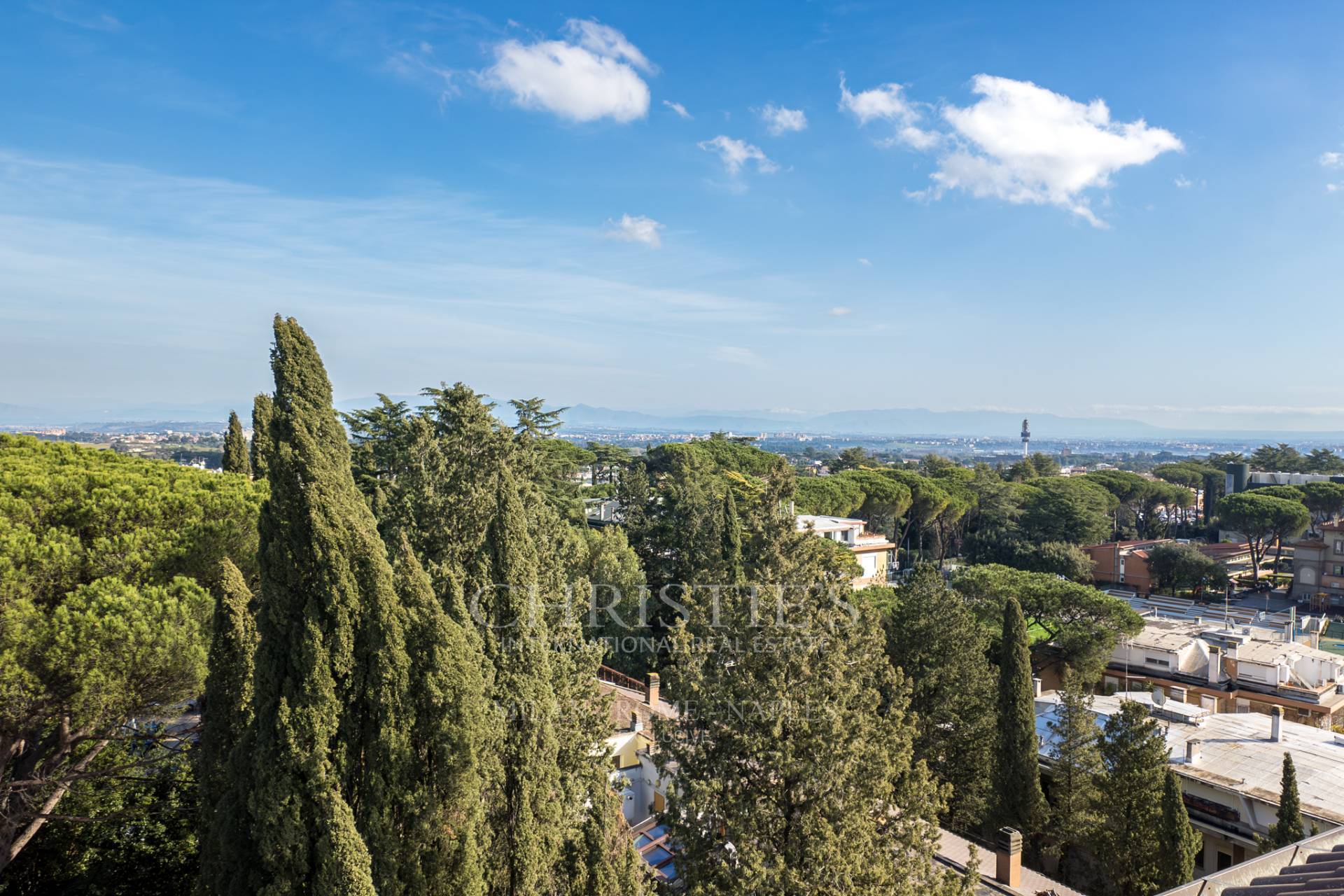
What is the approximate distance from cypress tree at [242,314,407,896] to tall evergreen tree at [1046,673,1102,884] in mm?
12135

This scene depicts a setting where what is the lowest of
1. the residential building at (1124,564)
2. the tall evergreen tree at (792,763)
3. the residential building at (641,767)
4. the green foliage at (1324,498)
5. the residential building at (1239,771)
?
the residential building at (1124,564)

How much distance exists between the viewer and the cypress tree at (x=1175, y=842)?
10.9 metres

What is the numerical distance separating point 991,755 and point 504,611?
11845mm

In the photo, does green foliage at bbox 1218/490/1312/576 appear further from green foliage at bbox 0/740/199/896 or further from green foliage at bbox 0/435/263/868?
green foliage at bbox 0/740/199/896

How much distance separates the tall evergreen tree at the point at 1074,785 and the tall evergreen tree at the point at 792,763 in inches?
273

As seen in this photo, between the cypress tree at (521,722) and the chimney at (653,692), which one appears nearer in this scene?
the cypress tree at (521,722)

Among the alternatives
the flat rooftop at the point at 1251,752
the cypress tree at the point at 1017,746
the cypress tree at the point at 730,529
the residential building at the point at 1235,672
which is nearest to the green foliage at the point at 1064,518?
the residential building at the point at 1235,672

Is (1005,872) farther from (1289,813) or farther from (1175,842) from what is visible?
(1289,813)

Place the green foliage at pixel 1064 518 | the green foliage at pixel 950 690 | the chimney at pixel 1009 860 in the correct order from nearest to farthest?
the chimney at pixel 1009 860 → the green foliage at pixel 950 690 → the green foliage at pixel 1064 518

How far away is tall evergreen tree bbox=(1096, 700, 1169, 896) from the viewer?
11.5 meters

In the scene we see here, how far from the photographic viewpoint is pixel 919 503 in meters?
43.9

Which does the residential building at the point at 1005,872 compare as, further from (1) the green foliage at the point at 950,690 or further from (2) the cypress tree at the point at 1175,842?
(1) the green foliage at the point at 950,690

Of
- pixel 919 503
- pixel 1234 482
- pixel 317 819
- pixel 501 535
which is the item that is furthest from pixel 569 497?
pixel 1234 482

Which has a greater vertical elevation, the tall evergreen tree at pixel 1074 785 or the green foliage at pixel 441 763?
the green foliage at pixel 441 763
